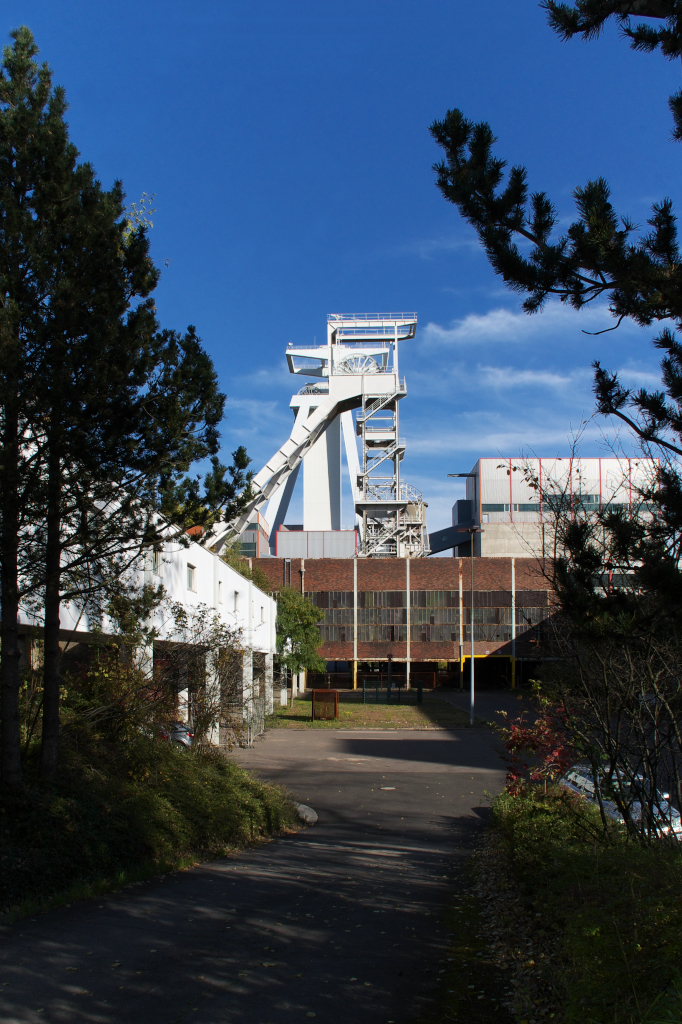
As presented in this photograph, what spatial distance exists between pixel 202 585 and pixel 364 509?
35391 millimetres

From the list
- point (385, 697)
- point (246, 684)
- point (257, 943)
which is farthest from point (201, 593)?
point (385, 697)

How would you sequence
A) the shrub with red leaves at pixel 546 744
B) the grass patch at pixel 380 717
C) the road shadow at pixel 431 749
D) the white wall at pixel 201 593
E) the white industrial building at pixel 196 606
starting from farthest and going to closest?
the grass patch at pixel 380 717 → the road shadow at pixel 431 749 → the white wall at pixel 201 593 → the white industrial building at pixel 196 606 → the shrub with red leaves at pixel 546 744

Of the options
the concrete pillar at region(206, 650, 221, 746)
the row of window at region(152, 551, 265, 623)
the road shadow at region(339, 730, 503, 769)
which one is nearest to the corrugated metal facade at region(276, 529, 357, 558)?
the road shadow at region(339, 730, 503, 769)

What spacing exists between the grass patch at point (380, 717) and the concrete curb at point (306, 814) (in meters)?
18.1

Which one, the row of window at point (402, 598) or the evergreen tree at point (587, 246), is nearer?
the evergreen tree at point (587, 246)

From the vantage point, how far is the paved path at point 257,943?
5.15 metres

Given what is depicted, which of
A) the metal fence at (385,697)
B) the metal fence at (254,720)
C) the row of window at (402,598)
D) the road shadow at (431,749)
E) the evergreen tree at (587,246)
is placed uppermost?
the evergreen tree at (587,246)

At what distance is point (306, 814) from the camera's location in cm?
1438

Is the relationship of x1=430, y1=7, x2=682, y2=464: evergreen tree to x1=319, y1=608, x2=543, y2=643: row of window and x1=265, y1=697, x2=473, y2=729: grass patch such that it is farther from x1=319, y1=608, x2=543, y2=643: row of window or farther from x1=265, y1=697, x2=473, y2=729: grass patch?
x1=319, y1=608, x2=543, y2=643: row of window

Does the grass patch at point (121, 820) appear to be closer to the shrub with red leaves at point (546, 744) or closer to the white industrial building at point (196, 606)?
the white industrial building at point (196, 606)

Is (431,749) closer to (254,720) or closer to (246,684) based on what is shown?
(254,720)

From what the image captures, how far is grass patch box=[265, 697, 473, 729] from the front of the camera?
33.1 m

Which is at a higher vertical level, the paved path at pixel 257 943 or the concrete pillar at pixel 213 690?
the concrete pillar at pixel 213 690

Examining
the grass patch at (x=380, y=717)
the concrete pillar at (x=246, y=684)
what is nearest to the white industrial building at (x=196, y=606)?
the concrete pillar at (x=246, y=684)
